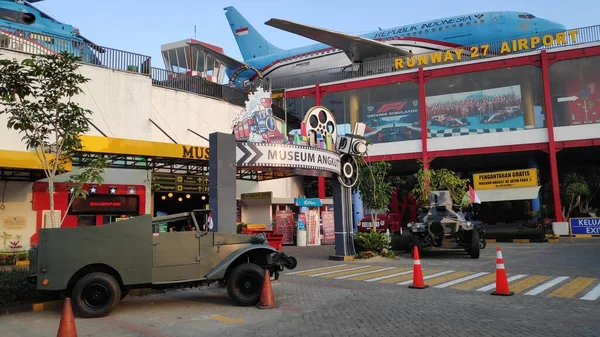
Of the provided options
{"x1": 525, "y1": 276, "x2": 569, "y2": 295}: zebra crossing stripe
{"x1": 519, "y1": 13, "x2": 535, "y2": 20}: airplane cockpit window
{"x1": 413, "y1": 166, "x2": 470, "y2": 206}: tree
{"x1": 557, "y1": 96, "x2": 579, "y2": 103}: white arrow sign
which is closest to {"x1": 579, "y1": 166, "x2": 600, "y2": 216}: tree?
{"x1": 557, "y1": 96, "x2": 579, "y2": 103}: white arrow sign

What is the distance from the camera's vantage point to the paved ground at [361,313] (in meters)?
6.63

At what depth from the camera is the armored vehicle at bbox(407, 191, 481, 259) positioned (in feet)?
53.5

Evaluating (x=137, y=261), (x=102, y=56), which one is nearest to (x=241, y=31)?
(x=102, y=56)

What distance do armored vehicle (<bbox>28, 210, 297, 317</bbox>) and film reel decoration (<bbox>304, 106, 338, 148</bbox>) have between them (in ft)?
25.6

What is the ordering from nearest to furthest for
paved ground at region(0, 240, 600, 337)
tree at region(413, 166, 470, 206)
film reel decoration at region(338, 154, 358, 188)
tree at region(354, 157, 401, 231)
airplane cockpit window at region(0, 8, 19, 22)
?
paved ground at region(0, 240, 600, 337), film reel decoration at region(338, 154, 358, 188), tree at region(354, 157, 401, 231), airplane cockpit window at region(0, 8, 19, 22), tree at region(413, 166, 470, 206)

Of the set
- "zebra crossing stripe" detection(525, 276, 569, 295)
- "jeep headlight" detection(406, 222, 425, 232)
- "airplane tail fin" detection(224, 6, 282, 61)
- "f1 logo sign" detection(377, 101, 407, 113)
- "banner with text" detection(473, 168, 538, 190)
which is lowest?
"zebra crossing stripe" detection(525, 276, 569, 295)

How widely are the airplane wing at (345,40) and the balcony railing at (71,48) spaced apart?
15813mm

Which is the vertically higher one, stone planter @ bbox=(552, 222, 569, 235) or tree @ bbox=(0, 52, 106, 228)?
tree @ bbox=(0, 52, 106, 228)

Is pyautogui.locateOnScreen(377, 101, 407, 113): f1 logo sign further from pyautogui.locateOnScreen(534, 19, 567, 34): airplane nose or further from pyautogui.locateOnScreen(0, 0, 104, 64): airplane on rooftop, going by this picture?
pyautogui.locateOnScreen(0, 0, 104, 64): airplane on rooftop

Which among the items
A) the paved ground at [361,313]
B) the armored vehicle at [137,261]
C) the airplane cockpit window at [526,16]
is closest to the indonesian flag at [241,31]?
the airplane cockpit window at [526,16]

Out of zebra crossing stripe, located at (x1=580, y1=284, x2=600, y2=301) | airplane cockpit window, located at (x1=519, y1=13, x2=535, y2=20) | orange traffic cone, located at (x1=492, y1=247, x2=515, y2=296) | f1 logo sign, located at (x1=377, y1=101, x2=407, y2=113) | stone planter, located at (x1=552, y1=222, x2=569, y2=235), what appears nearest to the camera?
zebra crossing stripe, located at (x1=580, y1=284, x2=600, y2=301)

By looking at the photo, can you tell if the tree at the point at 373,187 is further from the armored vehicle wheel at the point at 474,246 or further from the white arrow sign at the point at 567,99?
the white arrow sign at the point at 567,99

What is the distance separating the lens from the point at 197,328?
711 cm

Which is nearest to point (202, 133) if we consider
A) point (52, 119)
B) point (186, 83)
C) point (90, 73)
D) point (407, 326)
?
point (186, 83)
